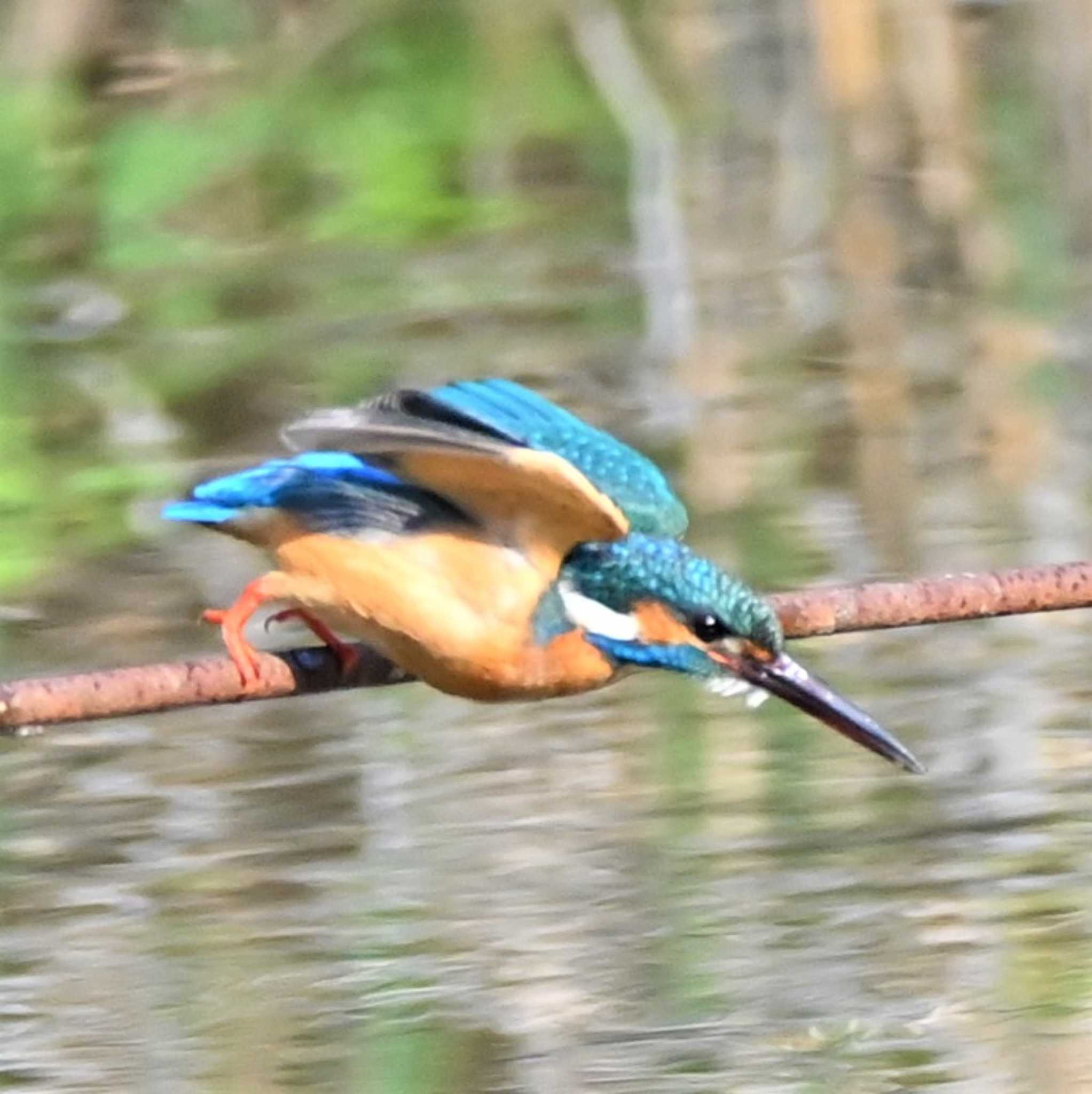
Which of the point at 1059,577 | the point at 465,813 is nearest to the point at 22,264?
the point at 465,813

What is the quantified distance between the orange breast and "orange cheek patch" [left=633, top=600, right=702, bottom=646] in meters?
0.06

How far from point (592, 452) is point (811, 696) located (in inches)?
13.9

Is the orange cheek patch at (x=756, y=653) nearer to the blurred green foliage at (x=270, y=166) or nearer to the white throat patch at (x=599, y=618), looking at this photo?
the white throat patch at (x=599, y=618)

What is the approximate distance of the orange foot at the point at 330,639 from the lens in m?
2.93

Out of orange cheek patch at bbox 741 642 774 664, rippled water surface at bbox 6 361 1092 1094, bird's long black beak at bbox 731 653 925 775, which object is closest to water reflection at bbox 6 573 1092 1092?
rippled water surface at bbox 6 361 1092 1094

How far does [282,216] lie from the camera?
756 centimetres

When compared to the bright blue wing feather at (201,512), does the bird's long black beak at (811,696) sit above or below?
below

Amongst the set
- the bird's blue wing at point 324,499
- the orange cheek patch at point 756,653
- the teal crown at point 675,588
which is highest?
the bird's blue wing at point 324,499

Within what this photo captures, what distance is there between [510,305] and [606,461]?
4024mm

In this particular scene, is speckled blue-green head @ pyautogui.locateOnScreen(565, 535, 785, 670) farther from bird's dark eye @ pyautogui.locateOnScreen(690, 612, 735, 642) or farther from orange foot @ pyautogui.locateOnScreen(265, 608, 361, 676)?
orange foot @ pyautogui.locateOnScreen(265, 608, 361, 676)

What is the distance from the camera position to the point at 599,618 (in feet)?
9.35

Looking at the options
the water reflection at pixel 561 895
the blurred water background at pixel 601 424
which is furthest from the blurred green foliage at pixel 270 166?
the water reflection at pixel 561 895

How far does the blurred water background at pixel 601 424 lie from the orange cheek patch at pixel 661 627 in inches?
23.8

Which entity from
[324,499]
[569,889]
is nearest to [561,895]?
[569,889]
